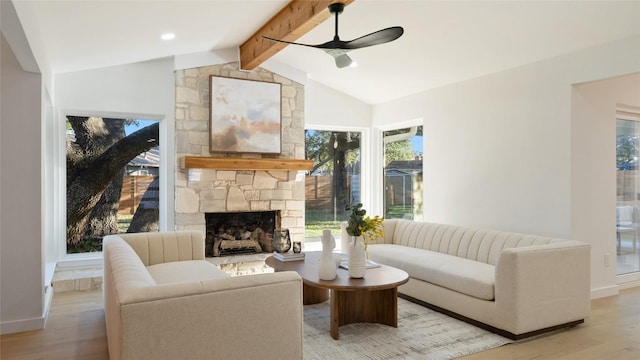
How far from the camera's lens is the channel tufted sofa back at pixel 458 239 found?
4.16m

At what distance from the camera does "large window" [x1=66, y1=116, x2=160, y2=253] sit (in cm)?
526

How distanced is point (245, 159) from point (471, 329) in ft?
11.1

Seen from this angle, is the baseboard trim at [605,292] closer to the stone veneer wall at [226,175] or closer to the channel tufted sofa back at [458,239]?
the channel tufted sofa back at [458,239]

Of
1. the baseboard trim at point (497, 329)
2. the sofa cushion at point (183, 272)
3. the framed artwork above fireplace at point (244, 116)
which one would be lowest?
the baseboard trim at point (497, 329)

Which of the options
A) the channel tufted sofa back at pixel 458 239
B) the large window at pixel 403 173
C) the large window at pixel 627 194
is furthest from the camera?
the large window at pixel 403 173

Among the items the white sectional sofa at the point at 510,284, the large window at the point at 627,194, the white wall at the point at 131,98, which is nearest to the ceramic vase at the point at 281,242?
the white sectional sofa at the point at 510,284

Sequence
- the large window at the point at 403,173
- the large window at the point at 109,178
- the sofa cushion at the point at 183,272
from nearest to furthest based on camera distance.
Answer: the sofa cushion at the point at 183,272
the large window at the point at 109,178
the large window at the point at 403,173

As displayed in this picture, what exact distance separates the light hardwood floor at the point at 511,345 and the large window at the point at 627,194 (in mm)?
1118

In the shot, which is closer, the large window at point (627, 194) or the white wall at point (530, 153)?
the white wall at point (530, 153)

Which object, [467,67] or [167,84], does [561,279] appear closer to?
[467,67]

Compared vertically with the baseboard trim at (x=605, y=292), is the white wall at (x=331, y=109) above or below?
above

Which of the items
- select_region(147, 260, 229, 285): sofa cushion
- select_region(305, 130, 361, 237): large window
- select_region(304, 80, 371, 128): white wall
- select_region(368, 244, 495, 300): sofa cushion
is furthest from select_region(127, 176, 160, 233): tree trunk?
select_region(368, 244, 495, 300): sofa cushion

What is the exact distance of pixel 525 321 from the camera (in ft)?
10.9

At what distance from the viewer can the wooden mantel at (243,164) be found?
5348 millimetres
